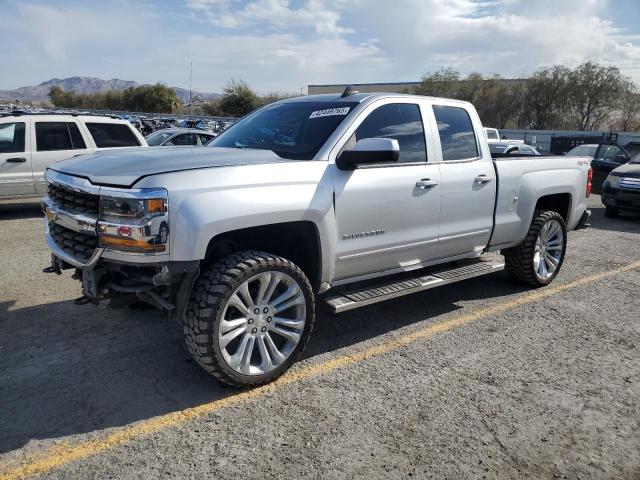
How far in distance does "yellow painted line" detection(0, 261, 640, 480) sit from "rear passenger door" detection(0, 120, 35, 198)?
787 centimetres

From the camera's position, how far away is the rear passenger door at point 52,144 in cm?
964

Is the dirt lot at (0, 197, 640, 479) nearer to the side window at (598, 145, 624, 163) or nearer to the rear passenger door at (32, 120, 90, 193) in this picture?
the rear passenger door at (32, 120, 90, 193)

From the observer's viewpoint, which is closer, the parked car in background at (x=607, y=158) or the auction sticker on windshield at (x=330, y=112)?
the auction sticker on windshield at (x=330, y=112)

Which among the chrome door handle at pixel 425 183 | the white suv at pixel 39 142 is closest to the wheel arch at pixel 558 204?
the chrome door handle at pixel 425 183

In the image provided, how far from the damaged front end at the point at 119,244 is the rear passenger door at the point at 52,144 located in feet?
21.9

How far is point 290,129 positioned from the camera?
174 inches

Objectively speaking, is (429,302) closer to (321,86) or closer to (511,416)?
(511,416)

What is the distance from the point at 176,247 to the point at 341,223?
1.28 m

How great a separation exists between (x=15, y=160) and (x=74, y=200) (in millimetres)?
7163

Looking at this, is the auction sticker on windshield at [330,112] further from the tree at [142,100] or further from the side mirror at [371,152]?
the tree at [142,100]

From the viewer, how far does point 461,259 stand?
17.1ft

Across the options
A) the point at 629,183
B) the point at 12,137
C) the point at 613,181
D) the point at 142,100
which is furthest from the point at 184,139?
the point at 142,100

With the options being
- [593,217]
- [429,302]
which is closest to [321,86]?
[593,217]

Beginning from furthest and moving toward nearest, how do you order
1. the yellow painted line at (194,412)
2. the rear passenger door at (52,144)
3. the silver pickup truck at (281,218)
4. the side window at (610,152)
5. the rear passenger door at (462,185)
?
the side window at (610,152), the rear passenger door at (52,144), the rear passenger door at (462,185), the silver pickup truck at (281,218), the yellow painted line at (194,412)
